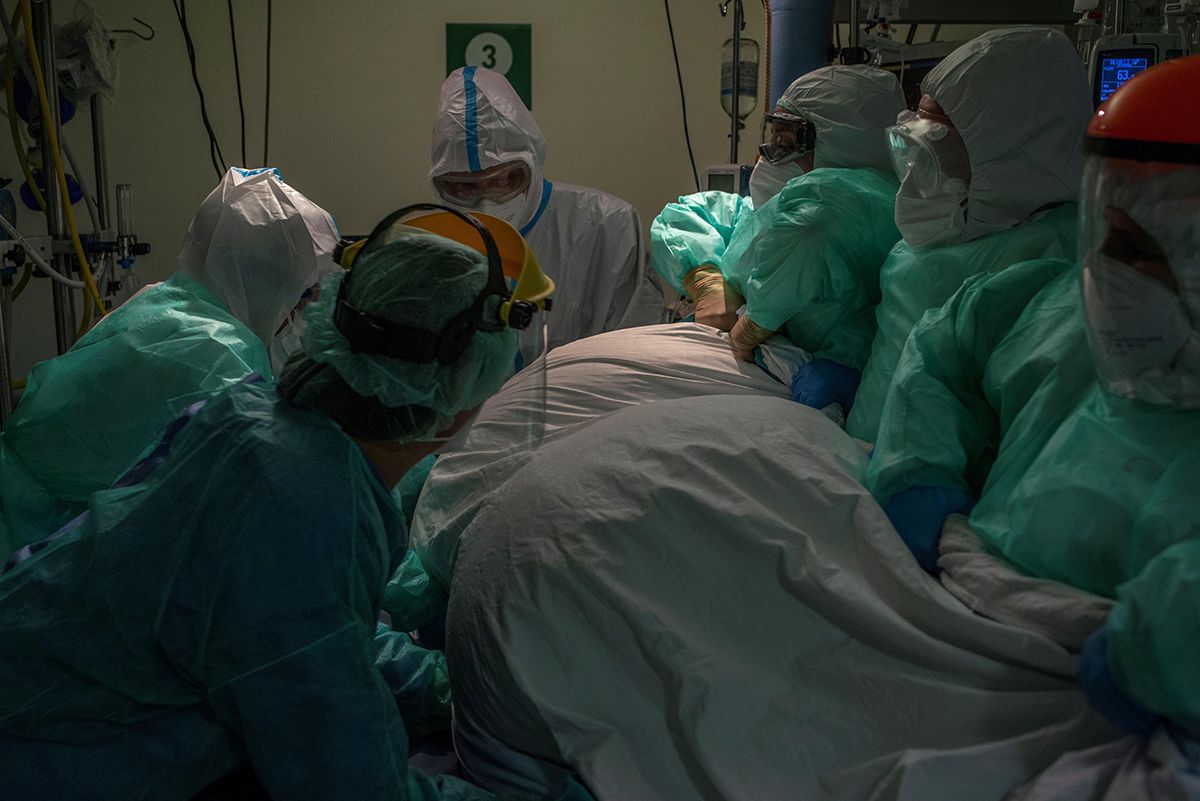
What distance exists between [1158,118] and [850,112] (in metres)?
1.08

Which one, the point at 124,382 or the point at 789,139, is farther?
the point at 789,139

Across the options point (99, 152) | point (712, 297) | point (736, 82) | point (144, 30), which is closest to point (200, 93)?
point (144, 30)

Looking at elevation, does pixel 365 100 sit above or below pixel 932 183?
above

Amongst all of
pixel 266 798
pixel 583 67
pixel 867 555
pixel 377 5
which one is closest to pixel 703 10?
pixel 583 67

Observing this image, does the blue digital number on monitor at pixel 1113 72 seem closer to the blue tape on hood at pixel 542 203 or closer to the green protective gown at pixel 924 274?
the green protective gown at pixel 924 274

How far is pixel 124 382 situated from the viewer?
1699mm

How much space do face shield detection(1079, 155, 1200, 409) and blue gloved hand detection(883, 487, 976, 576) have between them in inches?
10.4

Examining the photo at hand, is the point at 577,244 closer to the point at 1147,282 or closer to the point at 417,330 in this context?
the point at 417,330

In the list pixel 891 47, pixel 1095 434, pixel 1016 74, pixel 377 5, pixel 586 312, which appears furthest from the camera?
pixel 377 5

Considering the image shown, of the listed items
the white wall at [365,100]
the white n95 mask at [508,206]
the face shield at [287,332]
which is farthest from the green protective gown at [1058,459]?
the white wall at [365,100]

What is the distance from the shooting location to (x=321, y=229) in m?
2.02

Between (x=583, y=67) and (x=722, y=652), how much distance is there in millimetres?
2936

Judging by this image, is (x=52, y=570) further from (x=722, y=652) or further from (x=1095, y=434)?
(x=1095, y=434)

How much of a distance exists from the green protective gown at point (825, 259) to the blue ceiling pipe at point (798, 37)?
77cm
